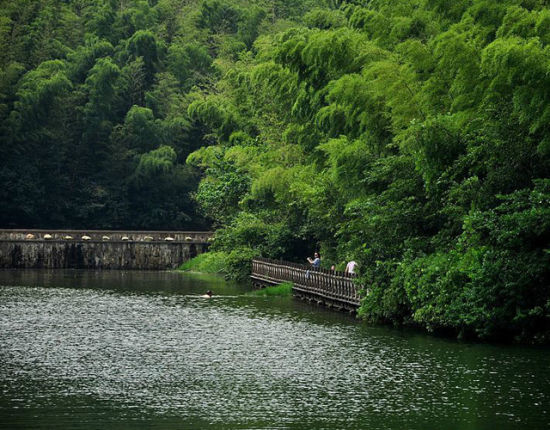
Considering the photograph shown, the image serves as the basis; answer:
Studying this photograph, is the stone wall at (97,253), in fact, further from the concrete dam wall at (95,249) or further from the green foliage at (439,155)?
the green foliage at (439,155)

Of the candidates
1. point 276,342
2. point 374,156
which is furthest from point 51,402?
point 374,156

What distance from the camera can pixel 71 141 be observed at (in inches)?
3039

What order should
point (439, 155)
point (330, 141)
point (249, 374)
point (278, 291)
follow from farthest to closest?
point (278, 291) → point (330, 141) → point (439, 155) → point (249, 374)

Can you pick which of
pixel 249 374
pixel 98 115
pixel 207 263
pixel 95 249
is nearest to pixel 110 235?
pixel 95 249

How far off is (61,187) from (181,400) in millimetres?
59846

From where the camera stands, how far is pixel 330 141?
122 ft

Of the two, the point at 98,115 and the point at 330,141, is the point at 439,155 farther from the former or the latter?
the point at 98,115

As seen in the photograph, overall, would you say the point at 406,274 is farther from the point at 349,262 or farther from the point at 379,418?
the point at 379,418

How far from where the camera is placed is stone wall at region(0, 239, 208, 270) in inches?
2419

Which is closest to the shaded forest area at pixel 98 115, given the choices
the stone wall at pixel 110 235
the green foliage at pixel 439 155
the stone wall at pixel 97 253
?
the stone wall at pixel 110 235

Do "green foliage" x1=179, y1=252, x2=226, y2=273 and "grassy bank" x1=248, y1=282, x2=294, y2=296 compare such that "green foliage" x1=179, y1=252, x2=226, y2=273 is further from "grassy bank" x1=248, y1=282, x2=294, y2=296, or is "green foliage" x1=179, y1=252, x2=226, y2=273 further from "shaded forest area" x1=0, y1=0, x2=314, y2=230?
"shaded forest area" x1=0, y1=0, x2=314, y2=230

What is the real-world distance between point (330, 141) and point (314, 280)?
5050mm

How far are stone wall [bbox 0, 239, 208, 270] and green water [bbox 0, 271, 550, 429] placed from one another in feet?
91.7

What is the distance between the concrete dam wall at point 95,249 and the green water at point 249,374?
28.0 meters
